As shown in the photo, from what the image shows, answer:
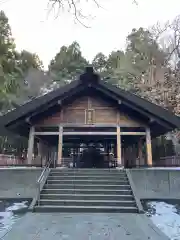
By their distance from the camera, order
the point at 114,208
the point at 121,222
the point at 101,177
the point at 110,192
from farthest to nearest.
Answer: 1. the point at 101,177
2. the point at 110,192
3. the point at 114,208
4. the point at 121,222

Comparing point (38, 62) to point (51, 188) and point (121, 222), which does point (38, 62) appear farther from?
point (121, 222)

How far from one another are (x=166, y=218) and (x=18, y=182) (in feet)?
17.8

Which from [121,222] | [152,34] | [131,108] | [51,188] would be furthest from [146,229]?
[152,34]

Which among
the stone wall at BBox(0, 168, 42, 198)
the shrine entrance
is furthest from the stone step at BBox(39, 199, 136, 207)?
the shrine entrance

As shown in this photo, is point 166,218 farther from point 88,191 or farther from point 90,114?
point 90,114

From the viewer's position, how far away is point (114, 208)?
8078 mm

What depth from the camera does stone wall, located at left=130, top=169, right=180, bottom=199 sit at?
33.1 ft

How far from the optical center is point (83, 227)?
604cm

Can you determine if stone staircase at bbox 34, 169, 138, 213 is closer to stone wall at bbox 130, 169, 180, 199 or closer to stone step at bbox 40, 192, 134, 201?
stone step at bbox 40, 192, 134, 201

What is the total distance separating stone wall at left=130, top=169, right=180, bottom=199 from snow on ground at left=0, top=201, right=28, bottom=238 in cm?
410

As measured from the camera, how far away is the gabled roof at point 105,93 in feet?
41.5

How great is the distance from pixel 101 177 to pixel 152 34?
63.9 ft

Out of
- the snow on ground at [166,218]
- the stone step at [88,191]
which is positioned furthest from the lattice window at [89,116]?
the snow on ground at [166,218]

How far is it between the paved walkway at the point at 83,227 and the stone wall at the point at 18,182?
2.56 meters
